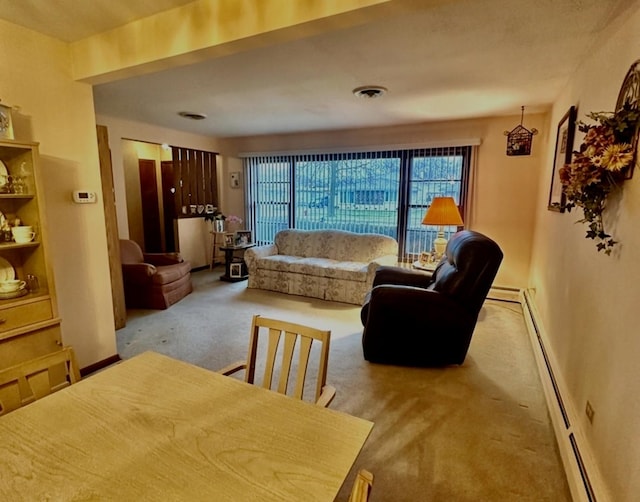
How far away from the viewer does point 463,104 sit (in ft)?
12.2

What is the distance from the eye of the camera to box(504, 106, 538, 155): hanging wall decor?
13.2 ft

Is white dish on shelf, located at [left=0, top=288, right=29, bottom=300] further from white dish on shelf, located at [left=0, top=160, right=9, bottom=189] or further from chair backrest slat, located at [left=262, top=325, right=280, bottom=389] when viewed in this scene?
chair backrest slat, located at [left=262, top=325, right=280, bottom=389]

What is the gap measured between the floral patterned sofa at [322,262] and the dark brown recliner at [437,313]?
152 cm

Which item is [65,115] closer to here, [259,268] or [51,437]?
[51,437]

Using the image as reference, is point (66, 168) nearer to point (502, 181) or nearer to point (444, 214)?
point (444, 214)

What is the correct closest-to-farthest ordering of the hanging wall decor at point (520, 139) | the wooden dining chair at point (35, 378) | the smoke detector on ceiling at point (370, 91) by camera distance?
1. the wooden dining chair at point (35, 378)
2. the smoke detector on ceiling at point (370, 91)
3. the hanging wall decor at point (520, 139)

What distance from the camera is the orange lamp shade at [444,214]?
12.7ft

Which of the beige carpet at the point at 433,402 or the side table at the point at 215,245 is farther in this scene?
the side table at the point at 215,245

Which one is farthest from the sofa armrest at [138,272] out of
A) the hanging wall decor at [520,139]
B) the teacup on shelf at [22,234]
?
the hanging wall decor at [520,139]

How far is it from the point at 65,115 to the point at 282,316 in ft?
8.49

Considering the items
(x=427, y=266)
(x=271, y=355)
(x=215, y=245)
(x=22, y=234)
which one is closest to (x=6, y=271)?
(x=22, y=234)

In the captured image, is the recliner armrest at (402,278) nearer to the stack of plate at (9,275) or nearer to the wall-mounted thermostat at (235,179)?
the stack of plate at (9,275)

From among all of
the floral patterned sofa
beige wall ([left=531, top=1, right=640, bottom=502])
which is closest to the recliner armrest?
the floral patterned sofa

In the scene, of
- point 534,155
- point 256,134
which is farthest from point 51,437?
point 256,134
